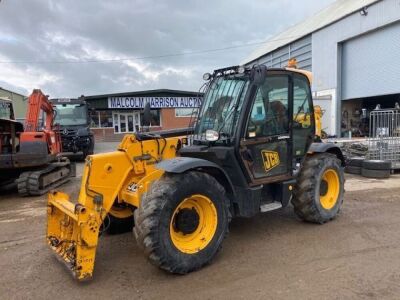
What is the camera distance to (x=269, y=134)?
5.57 metres

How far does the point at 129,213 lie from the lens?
19.0ft

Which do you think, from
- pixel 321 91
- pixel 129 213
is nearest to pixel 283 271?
pixel 129 213

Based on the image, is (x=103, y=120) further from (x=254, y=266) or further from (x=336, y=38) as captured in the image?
(x=254, y=266)

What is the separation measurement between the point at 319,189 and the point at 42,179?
696cm

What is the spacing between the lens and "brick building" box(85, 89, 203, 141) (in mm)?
33812

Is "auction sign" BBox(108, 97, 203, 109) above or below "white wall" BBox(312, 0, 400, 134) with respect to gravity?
below

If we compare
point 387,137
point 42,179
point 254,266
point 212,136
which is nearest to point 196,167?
point 212,136

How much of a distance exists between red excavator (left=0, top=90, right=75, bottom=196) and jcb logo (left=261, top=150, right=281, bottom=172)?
634cm

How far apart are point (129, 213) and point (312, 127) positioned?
10.0ft

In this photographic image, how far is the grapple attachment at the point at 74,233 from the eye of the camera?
13.7ft

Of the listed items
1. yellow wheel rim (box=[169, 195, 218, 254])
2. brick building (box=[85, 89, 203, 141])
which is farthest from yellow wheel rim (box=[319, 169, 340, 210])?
brick building (box=[85, 89, 203, 141])

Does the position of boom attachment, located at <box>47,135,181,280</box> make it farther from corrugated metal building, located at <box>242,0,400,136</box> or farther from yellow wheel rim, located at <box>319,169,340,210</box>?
corrugated metal building, located at <box>242,0,400,136</box>

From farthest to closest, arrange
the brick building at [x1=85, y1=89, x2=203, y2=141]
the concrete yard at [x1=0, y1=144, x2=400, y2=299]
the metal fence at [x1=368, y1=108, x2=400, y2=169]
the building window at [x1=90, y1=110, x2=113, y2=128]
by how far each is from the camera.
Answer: the building window at [x1=90, y1=110, x2=113, y2=128], the brick building at [x1=85, y1=89, x2=203, y2=141], the metal fence at [x1=368, y1=108, x2=400, y2=169], the concrete yard at [x1=0, y1=144, x2=400, y2=299]

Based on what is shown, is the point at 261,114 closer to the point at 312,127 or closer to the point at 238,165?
the point at 238,165
